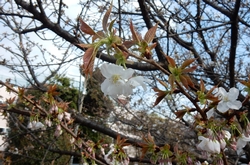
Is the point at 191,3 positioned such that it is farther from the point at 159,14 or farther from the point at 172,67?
the point at 172,67

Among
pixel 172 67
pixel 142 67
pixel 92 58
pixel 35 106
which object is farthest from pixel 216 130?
pixel 35 106

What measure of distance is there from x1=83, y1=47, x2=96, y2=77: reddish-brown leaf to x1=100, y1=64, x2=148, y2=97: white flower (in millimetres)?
99

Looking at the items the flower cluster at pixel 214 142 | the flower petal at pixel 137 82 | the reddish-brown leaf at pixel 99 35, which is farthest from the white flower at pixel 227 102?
the reddish-brown leaf at pixel 99 35

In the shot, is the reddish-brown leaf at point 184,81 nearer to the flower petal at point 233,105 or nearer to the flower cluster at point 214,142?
the flower petal at point 233,105

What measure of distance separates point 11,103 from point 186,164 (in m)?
1.68

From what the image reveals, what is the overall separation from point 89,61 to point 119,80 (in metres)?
0.17

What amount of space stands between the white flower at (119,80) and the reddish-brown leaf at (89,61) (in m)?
0.10

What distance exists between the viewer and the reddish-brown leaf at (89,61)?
0.66 meters

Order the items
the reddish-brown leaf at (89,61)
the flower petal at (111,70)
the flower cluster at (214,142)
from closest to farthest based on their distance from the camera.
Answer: the reddish-brown leaf at (89,61), the flower petal at (111,70), the flower cluster at (214,142)

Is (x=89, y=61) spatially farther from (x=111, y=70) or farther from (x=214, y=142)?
(x=214, y=142)

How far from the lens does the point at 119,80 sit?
0.81m

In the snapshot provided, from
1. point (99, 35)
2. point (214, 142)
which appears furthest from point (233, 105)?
point (99, 35)

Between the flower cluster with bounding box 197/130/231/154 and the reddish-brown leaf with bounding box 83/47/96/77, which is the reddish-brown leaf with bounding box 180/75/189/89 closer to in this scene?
the reddish-brown leaf with bounding box 83/47/96/77

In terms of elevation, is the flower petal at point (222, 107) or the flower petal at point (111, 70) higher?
the flower petal at point (111, 70)
